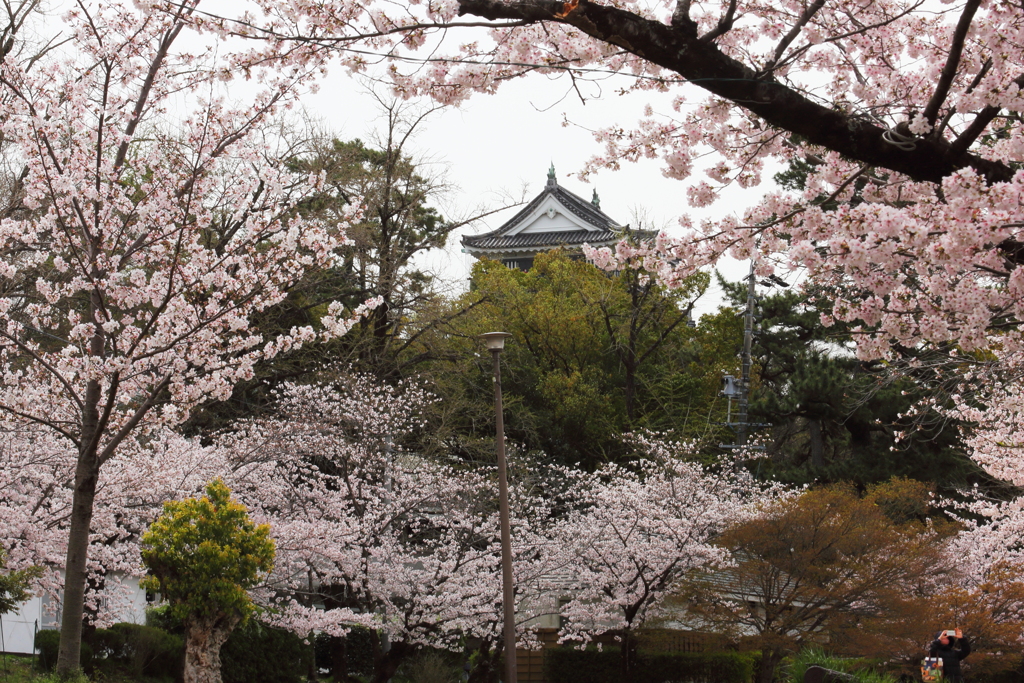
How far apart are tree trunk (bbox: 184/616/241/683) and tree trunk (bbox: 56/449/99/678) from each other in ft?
7.57

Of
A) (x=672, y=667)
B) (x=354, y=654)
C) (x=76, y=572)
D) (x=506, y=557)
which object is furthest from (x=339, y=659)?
(x=76, y=572)

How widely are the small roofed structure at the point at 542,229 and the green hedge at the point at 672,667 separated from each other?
16.6 metres

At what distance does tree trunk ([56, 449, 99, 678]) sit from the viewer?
278 inches

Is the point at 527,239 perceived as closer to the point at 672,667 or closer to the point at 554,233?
the point at 554,233

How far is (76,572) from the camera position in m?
7.10

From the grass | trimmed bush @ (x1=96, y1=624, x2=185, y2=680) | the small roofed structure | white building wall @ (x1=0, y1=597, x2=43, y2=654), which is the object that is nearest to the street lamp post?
the grass

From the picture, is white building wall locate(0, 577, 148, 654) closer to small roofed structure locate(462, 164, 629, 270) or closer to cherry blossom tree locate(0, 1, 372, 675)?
cherry blossom tree locate(0, 1, 372, 675)

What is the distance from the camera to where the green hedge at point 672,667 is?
16.2 m

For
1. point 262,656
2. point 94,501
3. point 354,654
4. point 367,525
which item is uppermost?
point 94,501

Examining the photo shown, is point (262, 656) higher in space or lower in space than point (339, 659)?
higher

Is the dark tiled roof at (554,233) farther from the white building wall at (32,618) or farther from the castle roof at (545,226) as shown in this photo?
the white building wall at (32,618)

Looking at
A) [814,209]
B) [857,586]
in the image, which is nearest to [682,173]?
[814,209]

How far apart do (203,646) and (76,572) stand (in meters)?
2.90

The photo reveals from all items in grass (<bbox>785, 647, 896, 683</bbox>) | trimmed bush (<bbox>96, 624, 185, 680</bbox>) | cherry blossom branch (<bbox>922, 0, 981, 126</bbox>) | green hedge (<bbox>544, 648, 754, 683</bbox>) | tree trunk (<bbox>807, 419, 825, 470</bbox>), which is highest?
tree trunk (<bbox>807, 419, 825, 470</bbox>)
